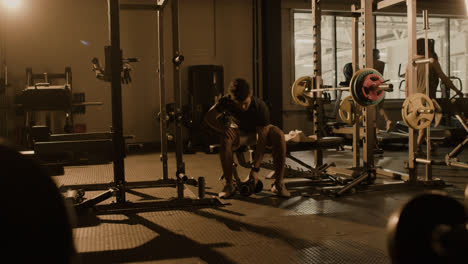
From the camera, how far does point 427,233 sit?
1201mm

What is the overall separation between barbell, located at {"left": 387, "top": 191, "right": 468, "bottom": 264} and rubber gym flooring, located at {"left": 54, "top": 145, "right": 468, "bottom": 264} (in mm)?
947

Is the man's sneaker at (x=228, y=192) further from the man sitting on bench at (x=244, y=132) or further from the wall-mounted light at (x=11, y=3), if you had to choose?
the wall-mounted light at (x=11, y=3)

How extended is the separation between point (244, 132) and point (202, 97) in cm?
362

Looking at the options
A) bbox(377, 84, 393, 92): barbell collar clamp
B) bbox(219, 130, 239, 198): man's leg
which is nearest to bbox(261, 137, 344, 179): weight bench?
bbox(219, 130, 239, 198): man's leg

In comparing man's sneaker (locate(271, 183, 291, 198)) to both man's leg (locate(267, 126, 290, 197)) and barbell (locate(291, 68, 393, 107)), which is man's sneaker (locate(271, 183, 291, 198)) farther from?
barbell (locate(291, 68, 393, 107))

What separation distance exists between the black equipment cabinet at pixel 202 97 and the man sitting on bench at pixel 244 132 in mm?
3366

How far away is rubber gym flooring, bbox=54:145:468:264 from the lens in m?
2.22

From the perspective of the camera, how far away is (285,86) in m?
8.43

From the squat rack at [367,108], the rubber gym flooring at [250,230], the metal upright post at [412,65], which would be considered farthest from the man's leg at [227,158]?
the metal upright post at [412,65]

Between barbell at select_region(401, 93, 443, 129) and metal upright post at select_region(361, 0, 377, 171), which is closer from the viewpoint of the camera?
barbell at select_region(401, 93, 443, 129)

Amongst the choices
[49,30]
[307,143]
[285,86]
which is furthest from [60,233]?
[285,86]

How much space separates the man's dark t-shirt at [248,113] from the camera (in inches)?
146

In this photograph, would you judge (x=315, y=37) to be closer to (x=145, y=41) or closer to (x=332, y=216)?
(x=332, y=216)

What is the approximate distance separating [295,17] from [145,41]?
2.92m
